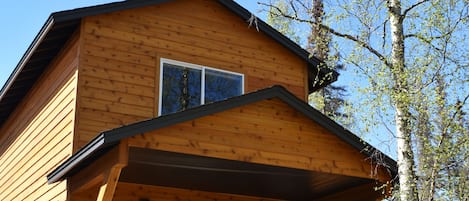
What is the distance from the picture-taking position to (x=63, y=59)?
1129 cm

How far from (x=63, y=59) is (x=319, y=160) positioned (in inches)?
193

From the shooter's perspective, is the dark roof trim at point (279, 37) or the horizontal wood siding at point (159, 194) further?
the dark roof trim at point (279, 37)

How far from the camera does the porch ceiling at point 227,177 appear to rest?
8.81 meters

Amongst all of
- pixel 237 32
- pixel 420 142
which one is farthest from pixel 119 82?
pixel 420 142

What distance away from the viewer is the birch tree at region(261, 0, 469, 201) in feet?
30.5

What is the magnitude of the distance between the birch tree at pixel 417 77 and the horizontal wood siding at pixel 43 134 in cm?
423

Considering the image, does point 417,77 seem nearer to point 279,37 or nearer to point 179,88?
point 279,37

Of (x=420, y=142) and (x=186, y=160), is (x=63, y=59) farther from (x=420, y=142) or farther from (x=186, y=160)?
(x=420, y=142)

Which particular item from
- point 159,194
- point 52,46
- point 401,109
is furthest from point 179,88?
point 401,109

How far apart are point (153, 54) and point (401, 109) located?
13.8 ft

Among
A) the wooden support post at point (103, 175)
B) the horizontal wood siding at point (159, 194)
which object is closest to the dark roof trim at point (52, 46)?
the wooden support post at point (103, 175)

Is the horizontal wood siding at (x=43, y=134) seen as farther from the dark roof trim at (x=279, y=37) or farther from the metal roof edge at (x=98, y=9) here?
the dark roof trim at (x=279, y=37)

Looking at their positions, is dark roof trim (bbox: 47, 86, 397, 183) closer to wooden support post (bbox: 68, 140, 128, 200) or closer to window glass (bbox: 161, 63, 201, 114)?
wooden support post (bbox: 68, 140, 128, 200)

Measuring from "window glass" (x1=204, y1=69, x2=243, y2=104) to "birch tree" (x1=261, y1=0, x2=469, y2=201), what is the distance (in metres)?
1.80
